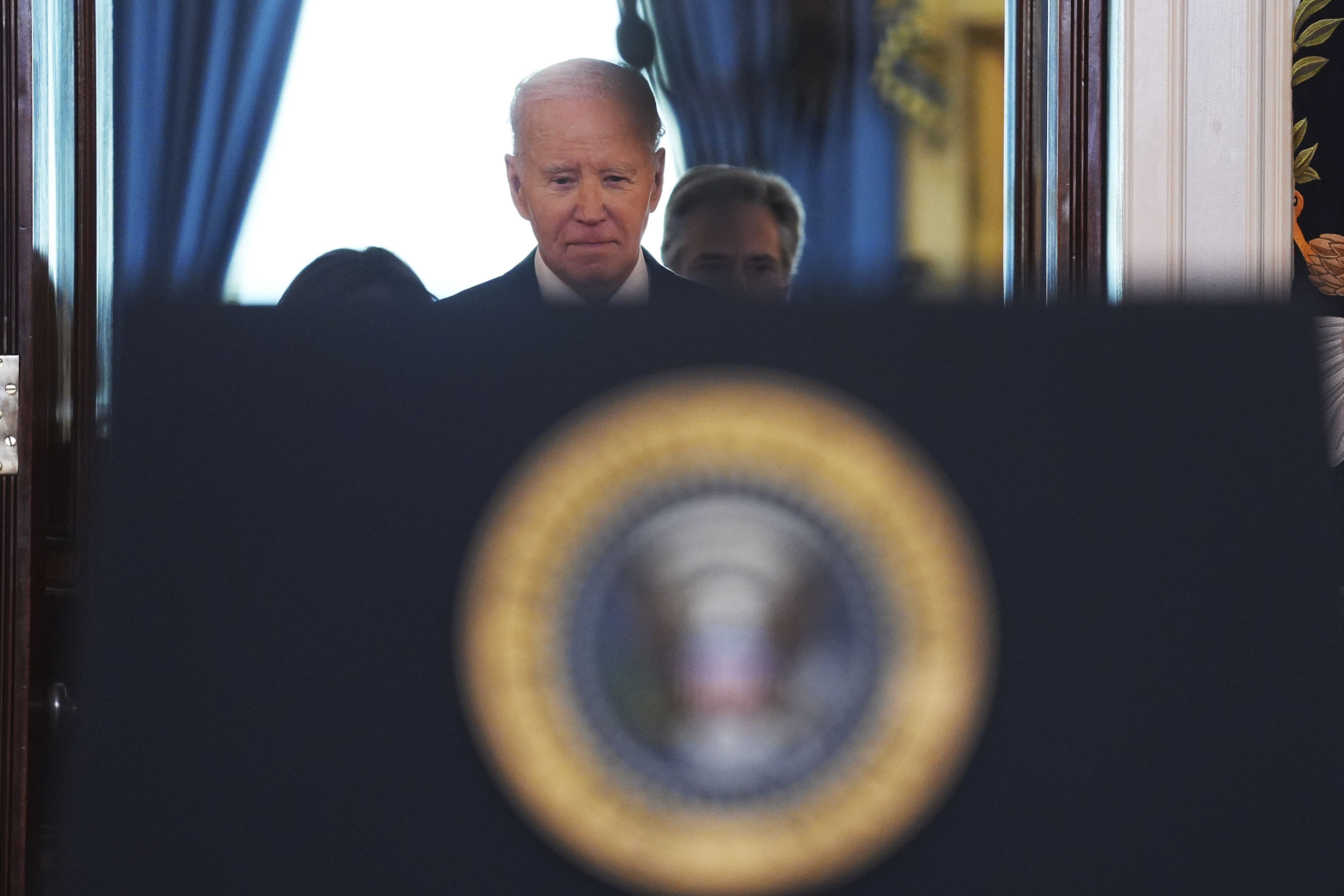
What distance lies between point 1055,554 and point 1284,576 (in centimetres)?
10

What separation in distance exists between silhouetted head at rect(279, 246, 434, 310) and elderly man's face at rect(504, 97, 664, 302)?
0.63 feet

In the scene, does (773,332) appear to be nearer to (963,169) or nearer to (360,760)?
(360,760)

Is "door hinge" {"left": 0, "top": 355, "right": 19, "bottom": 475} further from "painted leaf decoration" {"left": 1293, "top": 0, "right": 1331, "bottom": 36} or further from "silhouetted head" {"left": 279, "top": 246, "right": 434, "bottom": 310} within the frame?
"painted leaf decoration" {"left": 1293, "top": 0, "right": 1331, "bottom": 36}

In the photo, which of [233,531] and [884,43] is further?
[884,43]

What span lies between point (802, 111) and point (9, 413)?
116 cm

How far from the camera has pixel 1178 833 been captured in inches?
19.6

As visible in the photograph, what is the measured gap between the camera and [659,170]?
1.72 m

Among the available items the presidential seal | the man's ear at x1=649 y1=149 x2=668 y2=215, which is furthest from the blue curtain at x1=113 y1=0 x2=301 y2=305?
the presidential seal

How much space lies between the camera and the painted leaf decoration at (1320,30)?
5.50 ft

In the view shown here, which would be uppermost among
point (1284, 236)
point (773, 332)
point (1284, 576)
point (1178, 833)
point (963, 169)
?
point (963, 169)

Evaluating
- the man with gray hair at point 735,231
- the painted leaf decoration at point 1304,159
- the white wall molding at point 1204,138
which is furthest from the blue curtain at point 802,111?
the painted leaf decoration at point 1304,159

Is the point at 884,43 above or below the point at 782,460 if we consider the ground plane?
above

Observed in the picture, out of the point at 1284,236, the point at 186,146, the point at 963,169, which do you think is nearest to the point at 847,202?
the point at 963,169

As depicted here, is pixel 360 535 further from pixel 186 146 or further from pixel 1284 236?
pixel 1284 236
